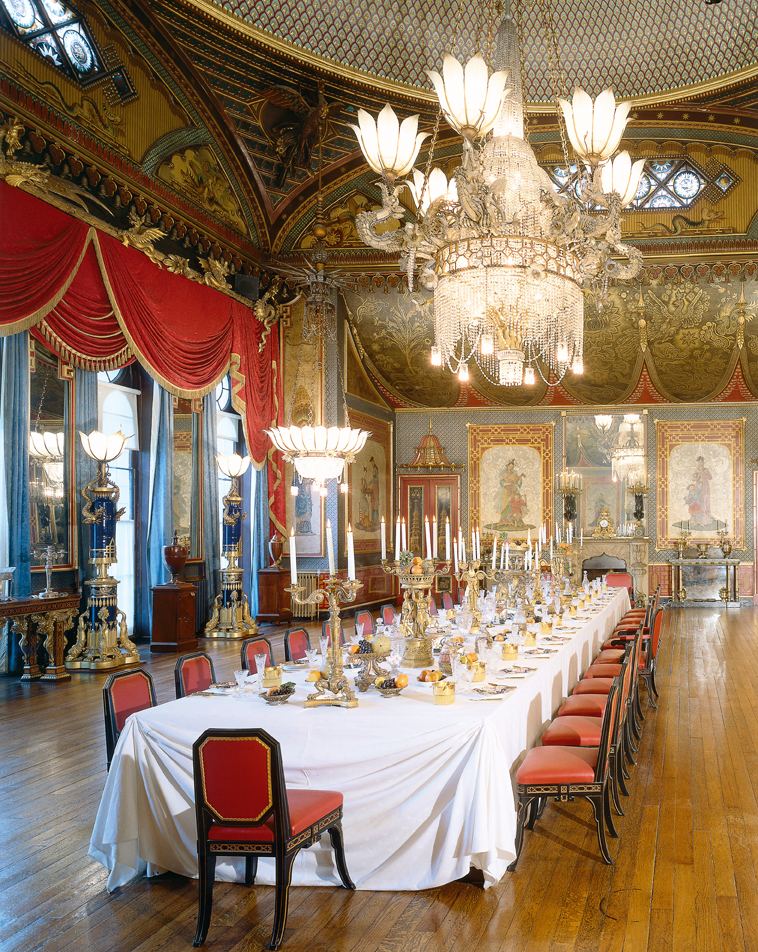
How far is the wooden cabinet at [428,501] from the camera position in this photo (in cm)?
1719

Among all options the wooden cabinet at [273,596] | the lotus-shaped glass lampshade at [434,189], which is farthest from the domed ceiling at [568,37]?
the wooden cabinet at [273,596]

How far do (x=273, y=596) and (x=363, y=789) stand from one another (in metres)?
9.55

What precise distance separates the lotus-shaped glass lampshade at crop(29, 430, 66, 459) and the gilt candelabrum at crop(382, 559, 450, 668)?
625cm

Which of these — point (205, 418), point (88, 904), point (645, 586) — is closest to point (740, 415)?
point (645, 586)

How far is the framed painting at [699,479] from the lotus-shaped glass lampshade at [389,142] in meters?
12.5

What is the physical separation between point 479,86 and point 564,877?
4.57 meters

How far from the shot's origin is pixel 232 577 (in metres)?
11.8

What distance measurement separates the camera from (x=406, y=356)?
1581 centimetres

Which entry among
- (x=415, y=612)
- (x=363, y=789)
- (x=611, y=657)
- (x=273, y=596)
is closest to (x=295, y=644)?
(x=415, y=612)

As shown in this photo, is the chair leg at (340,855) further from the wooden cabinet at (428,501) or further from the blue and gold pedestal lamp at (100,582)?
the wooden cabinet at (428,501)

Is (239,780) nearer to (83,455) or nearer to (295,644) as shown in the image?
(295,644)

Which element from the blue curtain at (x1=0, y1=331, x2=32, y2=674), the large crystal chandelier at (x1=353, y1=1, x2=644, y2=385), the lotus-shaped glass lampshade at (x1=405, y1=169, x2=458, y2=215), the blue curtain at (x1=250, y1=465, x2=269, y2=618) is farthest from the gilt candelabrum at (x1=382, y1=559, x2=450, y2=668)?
the blue curtain at (x1=250, y1=465, x2=269, y2=618)

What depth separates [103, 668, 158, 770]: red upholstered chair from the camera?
3902 mm

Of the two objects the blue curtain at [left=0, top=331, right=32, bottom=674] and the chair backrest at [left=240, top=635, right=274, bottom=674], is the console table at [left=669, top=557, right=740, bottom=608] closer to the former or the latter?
the blue curtain at [left=0, top=331, right=32, bottom=674]
